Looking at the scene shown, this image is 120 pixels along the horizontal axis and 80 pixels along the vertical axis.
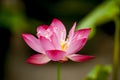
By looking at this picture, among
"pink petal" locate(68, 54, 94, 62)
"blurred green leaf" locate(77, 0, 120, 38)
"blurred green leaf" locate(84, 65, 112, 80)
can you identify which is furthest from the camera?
"blurred green leaf" locate(77, 0, 120, 38)

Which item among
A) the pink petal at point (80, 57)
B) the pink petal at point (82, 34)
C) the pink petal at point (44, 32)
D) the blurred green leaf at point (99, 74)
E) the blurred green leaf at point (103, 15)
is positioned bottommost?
the blurred green leaf at point (99, 74)

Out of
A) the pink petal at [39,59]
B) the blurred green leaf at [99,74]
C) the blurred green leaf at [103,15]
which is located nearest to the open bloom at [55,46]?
the pink petal at [39,59]

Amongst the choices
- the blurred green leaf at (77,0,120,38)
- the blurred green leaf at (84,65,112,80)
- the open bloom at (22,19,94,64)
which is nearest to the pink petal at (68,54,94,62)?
the open bloom at (22,19,94,64)

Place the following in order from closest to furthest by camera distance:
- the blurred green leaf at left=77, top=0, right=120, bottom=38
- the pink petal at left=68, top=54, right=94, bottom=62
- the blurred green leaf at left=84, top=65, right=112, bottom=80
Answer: the pink petal at left=68, top=54, right=94, bottom=62
the blurred green leaf at left=84, top=65, right=112, bottom=80
the blurred green leaf at left=77, top=0, right=120, bottom=38

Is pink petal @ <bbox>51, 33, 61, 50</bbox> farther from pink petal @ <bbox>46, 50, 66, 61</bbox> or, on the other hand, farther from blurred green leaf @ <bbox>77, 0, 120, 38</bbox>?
blurred green leaf @ <bbox>77, 0, 120, 38</bbox>

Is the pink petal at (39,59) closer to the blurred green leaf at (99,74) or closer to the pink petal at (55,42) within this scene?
the pink petal at (55,42)

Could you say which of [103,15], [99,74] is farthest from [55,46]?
[103,15]

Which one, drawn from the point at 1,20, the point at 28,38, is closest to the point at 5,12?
the point at 1,20

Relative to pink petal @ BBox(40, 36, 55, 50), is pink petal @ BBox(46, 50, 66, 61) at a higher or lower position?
lower
